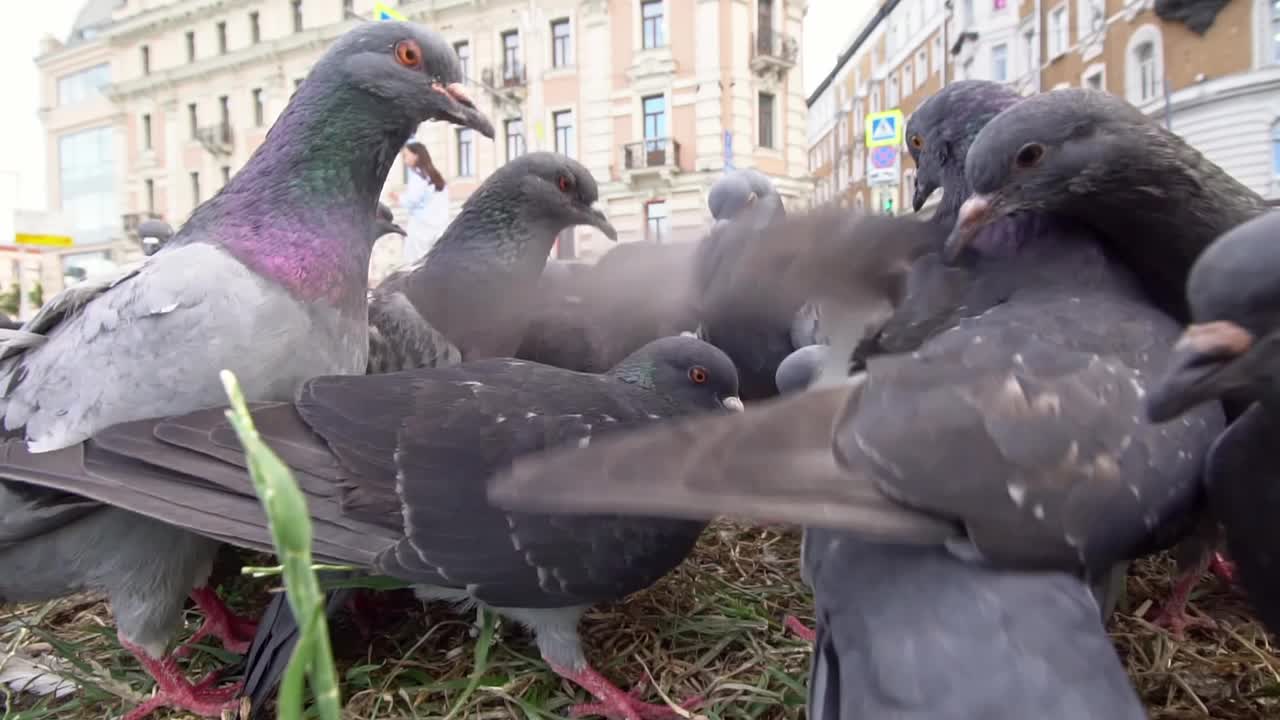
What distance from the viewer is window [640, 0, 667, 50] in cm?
1797

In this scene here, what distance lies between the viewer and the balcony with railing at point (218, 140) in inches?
946

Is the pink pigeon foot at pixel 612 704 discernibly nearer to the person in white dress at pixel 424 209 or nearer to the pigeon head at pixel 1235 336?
the pigeon head at pixel 1235 336

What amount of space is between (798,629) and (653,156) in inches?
694

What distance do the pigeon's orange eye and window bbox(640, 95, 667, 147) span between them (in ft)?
55.3

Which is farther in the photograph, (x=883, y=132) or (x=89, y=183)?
(x=89, y=183)

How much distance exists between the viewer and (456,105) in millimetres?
1800

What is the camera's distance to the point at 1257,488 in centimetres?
94

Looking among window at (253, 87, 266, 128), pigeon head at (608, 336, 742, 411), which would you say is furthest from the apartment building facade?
window at (253, 87, 266, 128)

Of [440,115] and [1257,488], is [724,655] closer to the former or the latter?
[1257,488]

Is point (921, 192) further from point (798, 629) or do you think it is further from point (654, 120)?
point (654, 120)

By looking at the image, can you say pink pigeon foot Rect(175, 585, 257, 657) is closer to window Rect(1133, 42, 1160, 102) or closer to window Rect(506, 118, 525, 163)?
window Rect(1133, 42, 1160, 102)

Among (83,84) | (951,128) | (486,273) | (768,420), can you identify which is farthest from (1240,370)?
(83,84)

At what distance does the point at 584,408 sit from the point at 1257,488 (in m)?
0.96

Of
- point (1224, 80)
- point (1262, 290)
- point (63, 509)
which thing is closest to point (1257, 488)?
point (1262, 290)
